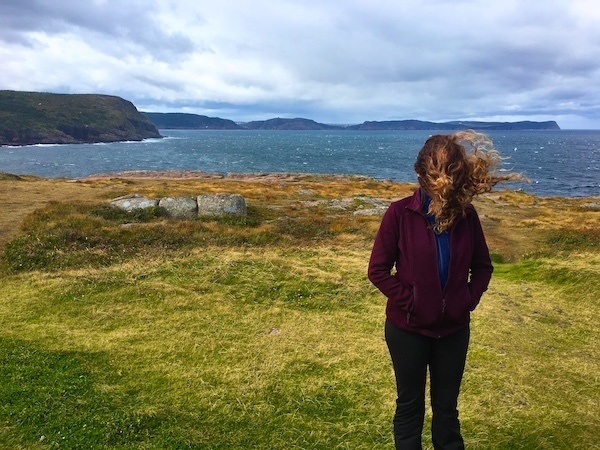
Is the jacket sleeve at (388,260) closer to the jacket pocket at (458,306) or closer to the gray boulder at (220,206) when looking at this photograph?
the jacket pocket at (458,306)

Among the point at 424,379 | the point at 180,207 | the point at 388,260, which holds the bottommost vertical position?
the point at 180,207

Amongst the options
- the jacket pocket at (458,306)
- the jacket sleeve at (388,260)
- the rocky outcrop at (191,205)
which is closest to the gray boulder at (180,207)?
the rocky outcrop at (191,205)

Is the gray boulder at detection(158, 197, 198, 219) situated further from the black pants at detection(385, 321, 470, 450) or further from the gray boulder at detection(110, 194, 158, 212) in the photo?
the black pants at detection(385, 321, 470, 450)

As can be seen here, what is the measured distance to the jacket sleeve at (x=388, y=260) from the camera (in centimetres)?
450

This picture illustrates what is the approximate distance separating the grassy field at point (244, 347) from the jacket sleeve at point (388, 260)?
340 centimetres

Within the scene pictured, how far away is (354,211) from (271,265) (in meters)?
17.6

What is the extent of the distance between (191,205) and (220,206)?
1.79m

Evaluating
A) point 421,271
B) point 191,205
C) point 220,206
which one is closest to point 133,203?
point 191,205

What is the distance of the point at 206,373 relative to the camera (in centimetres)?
862

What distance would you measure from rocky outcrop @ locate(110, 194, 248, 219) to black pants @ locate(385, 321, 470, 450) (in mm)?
21497

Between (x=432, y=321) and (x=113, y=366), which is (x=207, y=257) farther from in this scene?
(x=432, y=321)

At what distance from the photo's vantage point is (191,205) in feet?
85.4

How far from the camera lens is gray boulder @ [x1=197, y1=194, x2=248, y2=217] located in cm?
2570

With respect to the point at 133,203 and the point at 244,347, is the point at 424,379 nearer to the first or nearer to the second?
the point at 244,347
